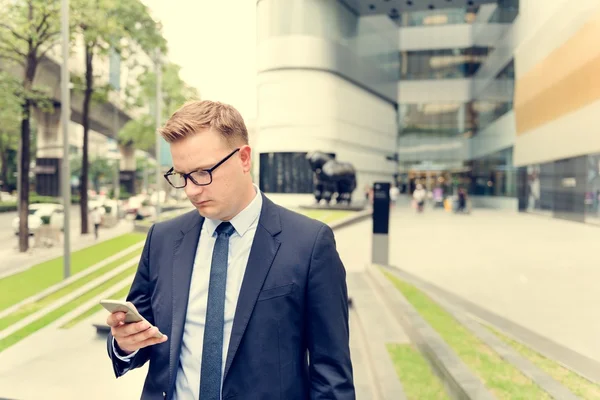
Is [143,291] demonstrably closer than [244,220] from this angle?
No

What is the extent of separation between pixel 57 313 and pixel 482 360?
366 centimetres

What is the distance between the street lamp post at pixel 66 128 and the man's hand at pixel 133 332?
11.6 feet

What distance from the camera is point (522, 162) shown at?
13.9ft

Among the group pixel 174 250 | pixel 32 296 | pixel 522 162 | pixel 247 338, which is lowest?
pixel 32 296

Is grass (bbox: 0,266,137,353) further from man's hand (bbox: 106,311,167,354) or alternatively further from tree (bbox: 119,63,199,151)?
man's hand (bbox: 106,311,167,354)

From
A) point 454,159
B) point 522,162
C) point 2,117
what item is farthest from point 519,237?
point 2,117

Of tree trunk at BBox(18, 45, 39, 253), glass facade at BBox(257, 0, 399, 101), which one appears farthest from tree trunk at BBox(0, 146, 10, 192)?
glass facade at BBox(257, 0, 399, 101)

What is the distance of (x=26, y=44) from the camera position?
439 cm

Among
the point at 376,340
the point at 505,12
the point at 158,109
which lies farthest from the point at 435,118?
the point at 158,109

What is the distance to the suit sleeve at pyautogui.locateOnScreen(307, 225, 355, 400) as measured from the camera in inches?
54.9

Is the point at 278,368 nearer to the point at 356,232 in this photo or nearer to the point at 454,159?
the point at 454,159

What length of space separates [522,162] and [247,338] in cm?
367

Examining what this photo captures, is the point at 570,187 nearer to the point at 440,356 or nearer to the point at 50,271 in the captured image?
the point at 440,356

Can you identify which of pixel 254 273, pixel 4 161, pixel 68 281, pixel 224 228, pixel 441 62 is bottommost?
pixel 68 281
